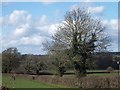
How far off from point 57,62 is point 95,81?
26068mm

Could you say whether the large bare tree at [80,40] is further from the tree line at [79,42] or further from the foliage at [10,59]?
Answer: the foliage at [10,59]

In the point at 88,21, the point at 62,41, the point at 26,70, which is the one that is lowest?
the point at 26,70

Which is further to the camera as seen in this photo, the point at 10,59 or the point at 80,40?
the point at 10,59

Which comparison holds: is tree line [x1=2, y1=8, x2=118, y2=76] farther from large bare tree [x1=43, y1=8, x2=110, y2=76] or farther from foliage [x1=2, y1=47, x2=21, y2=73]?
foliage [x1=2, y1=47, x2=21, y2=73]

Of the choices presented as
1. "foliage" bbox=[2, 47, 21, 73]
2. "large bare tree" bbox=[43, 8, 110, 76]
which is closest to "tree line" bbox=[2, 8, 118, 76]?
"large bare tree" bbox=[43, 8, 110, 76]

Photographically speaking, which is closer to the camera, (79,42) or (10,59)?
(79,42)

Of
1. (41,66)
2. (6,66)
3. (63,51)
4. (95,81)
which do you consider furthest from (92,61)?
(6,66)

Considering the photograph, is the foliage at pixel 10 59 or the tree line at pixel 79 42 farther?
the foliage at pixel 10 59

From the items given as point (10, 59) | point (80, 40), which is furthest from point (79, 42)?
point (10, 59)

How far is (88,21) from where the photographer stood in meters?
49.8

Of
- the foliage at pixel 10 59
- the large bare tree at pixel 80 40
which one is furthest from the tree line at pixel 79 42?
the foliage at pixel 10 59

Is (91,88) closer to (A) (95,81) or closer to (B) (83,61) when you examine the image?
(A) (95,81)

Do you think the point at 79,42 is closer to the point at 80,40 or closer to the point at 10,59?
the point at 80,40

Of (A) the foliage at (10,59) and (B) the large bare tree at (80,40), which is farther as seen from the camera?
(A) the foliage at (10,59)
